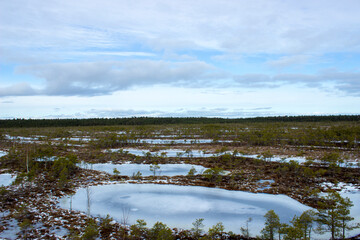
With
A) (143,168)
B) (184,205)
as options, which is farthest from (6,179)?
(184,205)

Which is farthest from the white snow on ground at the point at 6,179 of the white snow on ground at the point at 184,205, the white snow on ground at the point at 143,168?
the white snow on ground at the point at 184,205

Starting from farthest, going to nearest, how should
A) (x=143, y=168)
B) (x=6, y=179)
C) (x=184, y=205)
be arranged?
(x=143, y=168) < (x=6, y=179) < (x=184, y=205)

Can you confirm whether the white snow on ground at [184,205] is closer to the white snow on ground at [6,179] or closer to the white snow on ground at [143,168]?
the white snow on ground at [143,168]

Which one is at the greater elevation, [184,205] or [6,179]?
[6,179]

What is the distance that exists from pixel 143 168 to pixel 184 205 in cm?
768

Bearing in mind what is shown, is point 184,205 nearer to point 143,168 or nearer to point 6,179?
point 143,168

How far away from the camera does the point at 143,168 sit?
17.9 meters

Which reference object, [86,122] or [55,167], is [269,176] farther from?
[86,122]

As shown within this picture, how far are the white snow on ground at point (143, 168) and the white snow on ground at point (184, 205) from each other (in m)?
3.18

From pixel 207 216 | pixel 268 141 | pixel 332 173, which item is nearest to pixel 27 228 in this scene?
pixel 207 216

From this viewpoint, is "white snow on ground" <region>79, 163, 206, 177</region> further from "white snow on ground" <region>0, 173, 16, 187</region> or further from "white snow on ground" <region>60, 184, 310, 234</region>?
"white snow on ground" <region>0, 173, 16, 187</region>

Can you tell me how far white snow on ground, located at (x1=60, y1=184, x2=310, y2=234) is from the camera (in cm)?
939

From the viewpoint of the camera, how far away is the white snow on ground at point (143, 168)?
16.5 meters

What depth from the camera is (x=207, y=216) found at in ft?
31.8
